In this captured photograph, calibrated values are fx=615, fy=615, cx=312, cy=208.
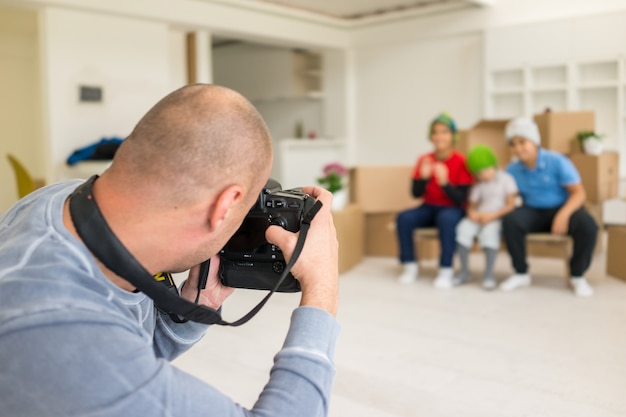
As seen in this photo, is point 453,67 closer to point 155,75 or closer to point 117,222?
point 155,75

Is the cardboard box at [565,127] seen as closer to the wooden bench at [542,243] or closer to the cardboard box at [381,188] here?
the wooden bench at [542,243]

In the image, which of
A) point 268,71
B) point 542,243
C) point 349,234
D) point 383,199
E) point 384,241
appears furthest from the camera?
point 268,71

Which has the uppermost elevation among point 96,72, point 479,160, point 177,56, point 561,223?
point 177,56

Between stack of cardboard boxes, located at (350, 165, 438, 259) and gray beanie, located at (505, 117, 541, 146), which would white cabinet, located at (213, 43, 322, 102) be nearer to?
stack of cardboard boxes, located at (350, 165, 438, 259)

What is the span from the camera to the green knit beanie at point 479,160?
346cm

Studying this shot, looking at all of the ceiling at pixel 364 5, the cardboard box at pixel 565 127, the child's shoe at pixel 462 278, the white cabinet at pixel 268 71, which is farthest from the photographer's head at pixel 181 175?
the white cabinet at pixel 268 71

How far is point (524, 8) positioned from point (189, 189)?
5.32 metres

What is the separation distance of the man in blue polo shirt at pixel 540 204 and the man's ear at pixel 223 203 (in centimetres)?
285

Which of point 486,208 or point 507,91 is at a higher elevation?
point 507,91

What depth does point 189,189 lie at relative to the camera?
0.75m

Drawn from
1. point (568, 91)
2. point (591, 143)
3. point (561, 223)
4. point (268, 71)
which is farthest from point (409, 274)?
point (268, 71)

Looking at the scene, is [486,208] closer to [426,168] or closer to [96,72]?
[426,168]

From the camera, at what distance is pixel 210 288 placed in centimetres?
106

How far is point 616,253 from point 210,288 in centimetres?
309
